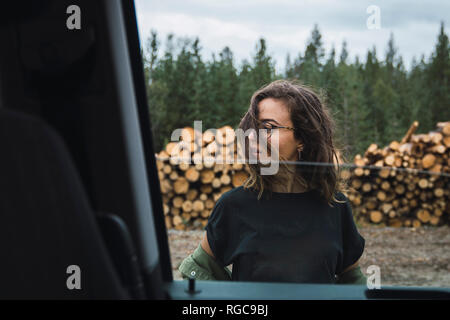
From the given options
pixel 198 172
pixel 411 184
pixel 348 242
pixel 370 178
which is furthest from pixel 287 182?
pixel 411 184

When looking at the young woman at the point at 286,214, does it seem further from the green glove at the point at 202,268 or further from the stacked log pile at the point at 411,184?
the stacked log pile at the point at 411,184

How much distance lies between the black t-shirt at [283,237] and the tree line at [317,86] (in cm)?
27

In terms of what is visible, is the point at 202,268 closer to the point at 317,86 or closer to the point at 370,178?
the point at 317,86

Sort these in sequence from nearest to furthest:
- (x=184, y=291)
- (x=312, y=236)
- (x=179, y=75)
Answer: (x=184, y=291) < (x=312, y=236) < (x=179, y=75)

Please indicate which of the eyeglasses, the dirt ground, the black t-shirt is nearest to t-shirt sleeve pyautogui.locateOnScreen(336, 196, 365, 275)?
the black t-shirt

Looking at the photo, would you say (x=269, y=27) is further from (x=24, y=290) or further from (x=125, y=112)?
(x=24, y=290)

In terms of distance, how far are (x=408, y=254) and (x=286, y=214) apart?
2.96 meters

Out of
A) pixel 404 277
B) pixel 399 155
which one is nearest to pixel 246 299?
pixel 404 277

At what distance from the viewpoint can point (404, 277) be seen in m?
3.15

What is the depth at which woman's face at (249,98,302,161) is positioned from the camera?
3.62 feet

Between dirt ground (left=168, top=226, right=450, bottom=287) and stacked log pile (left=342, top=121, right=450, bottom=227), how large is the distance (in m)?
0.27

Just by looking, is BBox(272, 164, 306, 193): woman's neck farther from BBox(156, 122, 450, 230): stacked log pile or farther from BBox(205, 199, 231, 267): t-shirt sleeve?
BBox(156, 122, 450, 230): stacked log pile

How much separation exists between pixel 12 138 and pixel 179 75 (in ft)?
9.20

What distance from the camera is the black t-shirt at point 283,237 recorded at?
98cm
